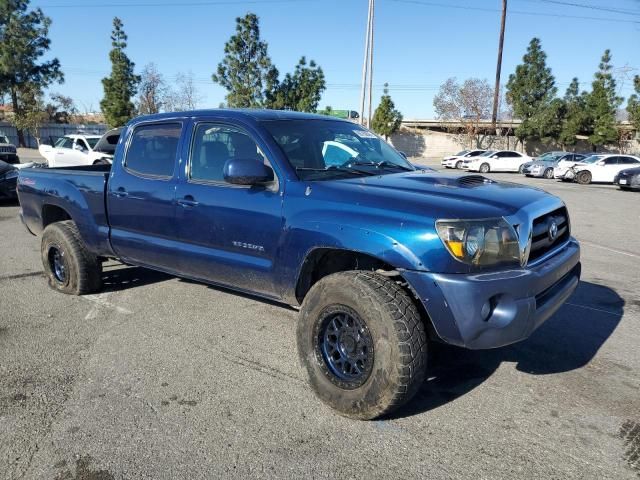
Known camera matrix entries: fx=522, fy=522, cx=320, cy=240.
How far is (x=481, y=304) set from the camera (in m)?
2.82

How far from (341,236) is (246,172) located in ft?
2.68

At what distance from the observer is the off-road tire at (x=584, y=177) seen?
82.2 ft

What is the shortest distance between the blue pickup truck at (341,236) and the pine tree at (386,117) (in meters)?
42.5

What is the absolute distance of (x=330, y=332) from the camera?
3.31 meters

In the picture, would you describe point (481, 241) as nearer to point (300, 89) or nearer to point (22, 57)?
point (300, 89)

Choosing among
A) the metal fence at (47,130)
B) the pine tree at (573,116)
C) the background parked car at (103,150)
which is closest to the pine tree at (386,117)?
the pine tree at (573,116)

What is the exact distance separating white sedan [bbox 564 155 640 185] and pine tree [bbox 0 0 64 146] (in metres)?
43.3

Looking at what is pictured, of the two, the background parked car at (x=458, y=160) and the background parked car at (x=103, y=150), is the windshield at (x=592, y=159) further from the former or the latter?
the background parked car at (x=103, y=150)

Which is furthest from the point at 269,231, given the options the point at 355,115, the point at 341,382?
the point at 355,115

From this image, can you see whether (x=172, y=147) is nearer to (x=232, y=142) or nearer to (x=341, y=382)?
(x=232, y=142)

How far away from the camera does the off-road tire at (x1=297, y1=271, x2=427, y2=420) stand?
2900 millimetres

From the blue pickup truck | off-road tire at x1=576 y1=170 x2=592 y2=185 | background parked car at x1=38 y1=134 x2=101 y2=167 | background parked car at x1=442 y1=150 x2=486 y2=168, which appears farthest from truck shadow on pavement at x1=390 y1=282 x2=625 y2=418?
background parked car at x1=442 y1=150 x2=486 y2=168

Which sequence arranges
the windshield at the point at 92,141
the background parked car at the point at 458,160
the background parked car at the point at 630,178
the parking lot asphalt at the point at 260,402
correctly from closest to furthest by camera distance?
the parking lot asphalt at the point at 260,402 → the windshield at the point at 92,141 → the background parked car at the point at 630,178 → the background parked car at the point at 458,160

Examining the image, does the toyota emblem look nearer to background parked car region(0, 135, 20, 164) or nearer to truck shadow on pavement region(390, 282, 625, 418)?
truck shadow on pavement region(390, 282, 625, 418)
